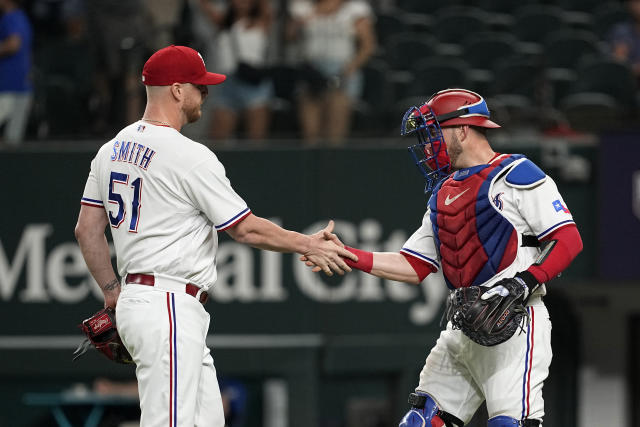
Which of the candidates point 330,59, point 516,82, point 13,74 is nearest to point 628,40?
point 516,82

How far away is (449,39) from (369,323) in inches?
155

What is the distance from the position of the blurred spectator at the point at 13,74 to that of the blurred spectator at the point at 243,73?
1668mm

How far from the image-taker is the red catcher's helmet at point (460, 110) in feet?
17.0

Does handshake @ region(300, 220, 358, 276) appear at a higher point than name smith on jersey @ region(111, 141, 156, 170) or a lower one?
lower

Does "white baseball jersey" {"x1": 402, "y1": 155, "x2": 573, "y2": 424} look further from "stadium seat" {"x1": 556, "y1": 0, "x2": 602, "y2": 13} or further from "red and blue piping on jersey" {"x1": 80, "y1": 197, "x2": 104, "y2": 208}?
"stadium seat" {"x1": 556, "y1": 0, "x2": 602, "y2": 13}

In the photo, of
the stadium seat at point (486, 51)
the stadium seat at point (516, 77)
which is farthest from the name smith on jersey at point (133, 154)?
the stadium seat at point (486, 51)

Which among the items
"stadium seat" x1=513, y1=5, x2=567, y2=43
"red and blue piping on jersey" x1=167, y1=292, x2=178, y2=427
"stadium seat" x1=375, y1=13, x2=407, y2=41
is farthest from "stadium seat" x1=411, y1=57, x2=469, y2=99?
"red and blue piping on jersey" x1=167, y1=292, x2=178, y2=427

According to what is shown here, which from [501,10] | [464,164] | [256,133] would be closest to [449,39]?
[501,10]

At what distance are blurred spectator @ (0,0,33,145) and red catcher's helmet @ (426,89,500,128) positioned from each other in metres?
5.59

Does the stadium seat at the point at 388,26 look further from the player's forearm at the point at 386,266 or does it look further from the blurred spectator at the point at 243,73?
the player's forearm at the point at 386,266

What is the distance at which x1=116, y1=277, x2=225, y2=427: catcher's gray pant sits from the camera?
4.89 meters

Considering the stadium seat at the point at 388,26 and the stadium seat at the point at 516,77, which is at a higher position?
the stadium seat at the point at 388,26

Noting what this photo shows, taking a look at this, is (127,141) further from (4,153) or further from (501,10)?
(501,10)

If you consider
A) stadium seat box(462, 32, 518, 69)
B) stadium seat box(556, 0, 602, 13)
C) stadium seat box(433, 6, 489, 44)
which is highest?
stadium seat box(556, 0, 602, 13)
